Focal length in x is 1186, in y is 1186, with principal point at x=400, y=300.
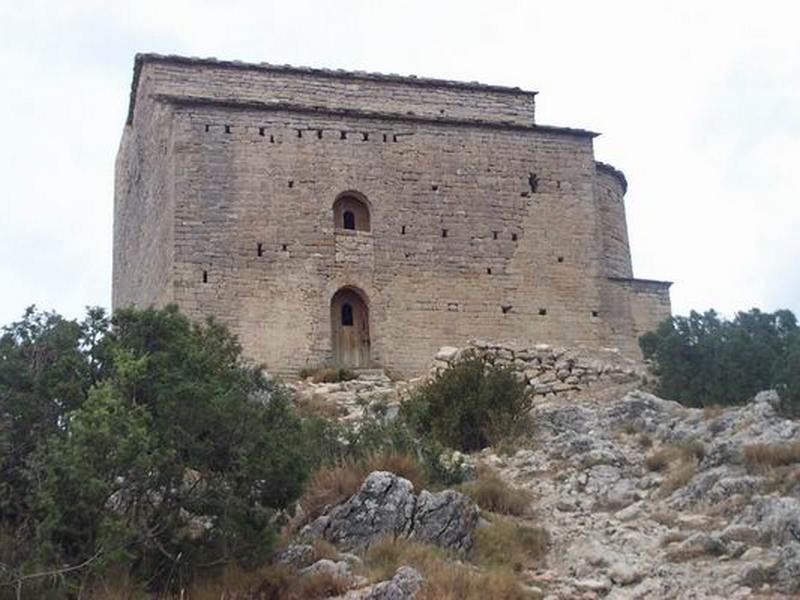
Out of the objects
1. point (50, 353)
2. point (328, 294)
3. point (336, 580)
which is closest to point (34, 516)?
point (50, 353)

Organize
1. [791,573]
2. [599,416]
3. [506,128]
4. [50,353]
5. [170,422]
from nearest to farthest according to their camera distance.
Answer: [791,573] < [170,422] < [50,353] < [599,416] < [506,128]

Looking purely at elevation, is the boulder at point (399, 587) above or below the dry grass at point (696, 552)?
below

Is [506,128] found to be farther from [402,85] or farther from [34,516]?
[34,516]

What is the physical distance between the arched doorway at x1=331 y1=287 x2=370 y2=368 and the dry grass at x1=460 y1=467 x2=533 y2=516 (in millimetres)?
9534

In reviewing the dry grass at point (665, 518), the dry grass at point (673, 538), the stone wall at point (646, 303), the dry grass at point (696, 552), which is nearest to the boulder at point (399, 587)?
the dry grass at point (696, 552)

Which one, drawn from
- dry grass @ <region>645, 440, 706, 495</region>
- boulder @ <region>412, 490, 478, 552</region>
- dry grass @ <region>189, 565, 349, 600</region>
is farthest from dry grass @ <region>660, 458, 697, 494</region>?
dry grass @ <region>189, 565, 349, 600</region>

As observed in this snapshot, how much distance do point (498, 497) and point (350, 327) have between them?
34.1 ft

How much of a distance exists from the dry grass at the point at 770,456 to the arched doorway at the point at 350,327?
1062 centimetres

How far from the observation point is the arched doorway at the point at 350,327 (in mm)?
22844

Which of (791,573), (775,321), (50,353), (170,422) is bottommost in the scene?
(791,573)

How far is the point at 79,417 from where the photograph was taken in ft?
33.8

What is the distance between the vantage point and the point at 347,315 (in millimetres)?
23312

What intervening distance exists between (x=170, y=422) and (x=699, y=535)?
514 centimetres

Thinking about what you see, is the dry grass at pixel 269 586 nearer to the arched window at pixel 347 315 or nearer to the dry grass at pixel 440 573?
the dry grass at pixel 440 573
